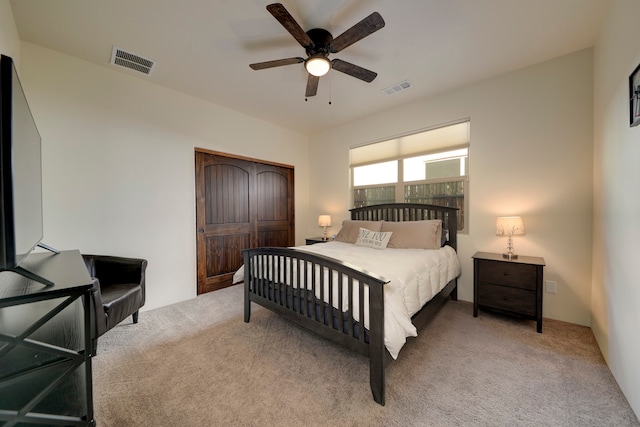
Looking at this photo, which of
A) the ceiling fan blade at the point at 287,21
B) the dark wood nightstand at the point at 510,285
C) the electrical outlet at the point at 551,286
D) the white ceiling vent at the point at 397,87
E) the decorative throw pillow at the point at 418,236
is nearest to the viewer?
the ceiling fan blade at the point at 287,21

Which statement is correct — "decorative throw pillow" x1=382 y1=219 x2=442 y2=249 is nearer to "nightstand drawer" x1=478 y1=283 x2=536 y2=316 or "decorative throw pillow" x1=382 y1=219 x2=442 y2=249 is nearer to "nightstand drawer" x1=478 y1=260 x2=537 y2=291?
"nightstand drawer" x1=478 y1=260 x2=537 y2=291

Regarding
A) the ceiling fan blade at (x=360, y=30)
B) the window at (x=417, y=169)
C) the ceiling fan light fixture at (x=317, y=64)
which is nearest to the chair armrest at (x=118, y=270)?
the ceiling fan light fixture at (x=317, y=64)

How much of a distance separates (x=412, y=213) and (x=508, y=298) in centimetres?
148

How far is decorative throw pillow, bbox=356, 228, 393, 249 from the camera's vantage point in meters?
2.92

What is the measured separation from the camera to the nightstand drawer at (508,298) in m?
2.29

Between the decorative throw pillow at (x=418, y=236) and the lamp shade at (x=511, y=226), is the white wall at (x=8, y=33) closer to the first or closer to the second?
the decorative throw pillow at (x=418, y=236)

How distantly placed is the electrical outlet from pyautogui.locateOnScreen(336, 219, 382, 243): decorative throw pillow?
1.85 metres

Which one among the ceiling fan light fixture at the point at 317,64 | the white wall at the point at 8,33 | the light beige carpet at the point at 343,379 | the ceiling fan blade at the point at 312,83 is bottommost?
the light beige carpet at the point at 343,379

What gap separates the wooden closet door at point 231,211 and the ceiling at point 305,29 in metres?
1.15

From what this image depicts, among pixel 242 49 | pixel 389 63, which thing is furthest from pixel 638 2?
pixel 242 49

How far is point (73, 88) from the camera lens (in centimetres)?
241

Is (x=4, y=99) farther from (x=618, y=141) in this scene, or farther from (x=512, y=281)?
(x=512, y=281)

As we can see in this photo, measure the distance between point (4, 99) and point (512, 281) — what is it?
11.7 ft

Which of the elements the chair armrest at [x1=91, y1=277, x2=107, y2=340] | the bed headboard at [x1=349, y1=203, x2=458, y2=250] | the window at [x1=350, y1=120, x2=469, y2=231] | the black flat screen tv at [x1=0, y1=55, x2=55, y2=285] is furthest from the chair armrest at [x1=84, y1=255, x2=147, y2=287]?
the window at [x1=350, y1=120, x2=469, y2=231]
